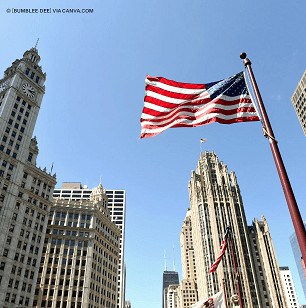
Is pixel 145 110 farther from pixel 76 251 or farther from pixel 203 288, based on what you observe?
pixel 203 288

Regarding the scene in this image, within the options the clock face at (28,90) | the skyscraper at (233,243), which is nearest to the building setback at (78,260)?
the clock face at (28,90)

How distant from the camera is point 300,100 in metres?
149

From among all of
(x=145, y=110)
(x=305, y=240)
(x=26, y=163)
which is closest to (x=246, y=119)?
(x=145, y=110)

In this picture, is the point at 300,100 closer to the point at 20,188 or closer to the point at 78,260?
→ the point at 78,260

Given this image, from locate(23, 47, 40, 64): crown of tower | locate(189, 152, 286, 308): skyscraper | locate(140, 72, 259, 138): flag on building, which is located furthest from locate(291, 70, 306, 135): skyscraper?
locate(140, 72, 259, 138): flag on building

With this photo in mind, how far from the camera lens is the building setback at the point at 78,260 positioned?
93.8 metres

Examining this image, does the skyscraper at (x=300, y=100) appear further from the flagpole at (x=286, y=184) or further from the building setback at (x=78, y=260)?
the flagpole at (x=286, y=184)

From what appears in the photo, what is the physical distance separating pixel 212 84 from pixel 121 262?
18066cm

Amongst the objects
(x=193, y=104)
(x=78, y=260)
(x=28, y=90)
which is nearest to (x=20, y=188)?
(x=78, y=260)

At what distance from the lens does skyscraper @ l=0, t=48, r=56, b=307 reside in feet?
262

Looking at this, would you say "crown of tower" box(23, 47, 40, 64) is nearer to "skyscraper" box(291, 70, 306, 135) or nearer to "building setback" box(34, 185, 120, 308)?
"building setback" box(34, 185, 120, 308)

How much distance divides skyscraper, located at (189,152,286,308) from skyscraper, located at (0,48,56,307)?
7249 centimetres

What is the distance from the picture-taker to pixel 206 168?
529ft

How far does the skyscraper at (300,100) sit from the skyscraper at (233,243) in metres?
42.1
